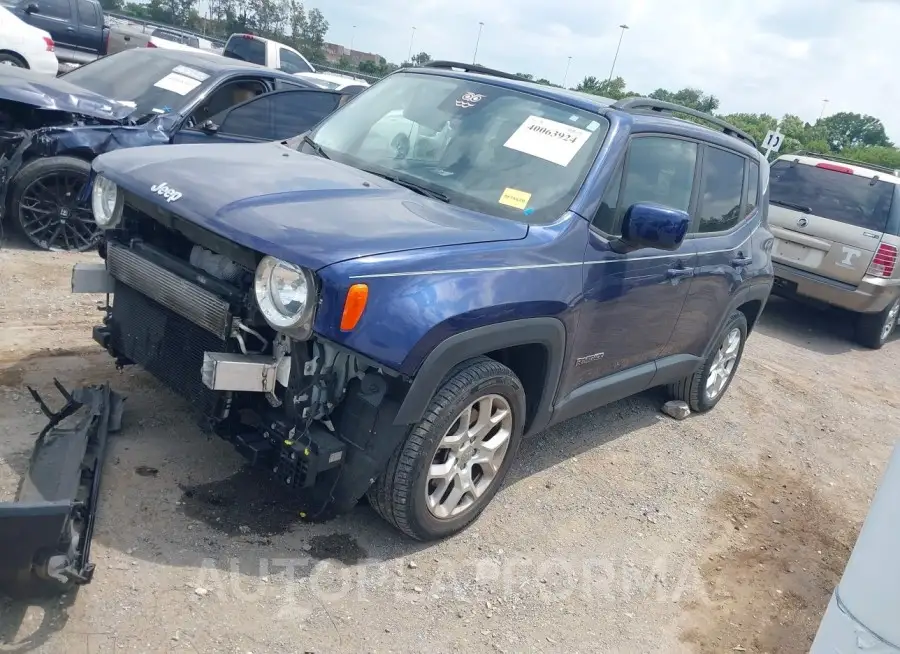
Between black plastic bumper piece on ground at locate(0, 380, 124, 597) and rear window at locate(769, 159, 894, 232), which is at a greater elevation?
rear window at locate(769, 159, 894, 232)

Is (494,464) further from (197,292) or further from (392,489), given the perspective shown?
(197,292)

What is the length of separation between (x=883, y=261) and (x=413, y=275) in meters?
7.30

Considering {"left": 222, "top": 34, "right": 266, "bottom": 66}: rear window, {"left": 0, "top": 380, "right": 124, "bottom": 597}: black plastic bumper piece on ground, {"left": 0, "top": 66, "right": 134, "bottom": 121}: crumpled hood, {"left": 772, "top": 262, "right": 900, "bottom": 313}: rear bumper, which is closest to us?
{"left": 0, "top": 380, "right": 124, "bottom": 597}: black plastic bumper piece on ground

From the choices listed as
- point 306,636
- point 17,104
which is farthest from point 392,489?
point 17,104

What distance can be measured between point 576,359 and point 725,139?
6.89 feet

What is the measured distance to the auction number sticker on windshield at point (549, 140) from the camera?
383cm

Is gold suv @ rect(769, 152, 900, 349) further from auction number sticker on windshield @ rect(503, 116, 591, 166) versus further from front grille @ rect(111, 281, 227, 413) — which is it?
front grille @ rect(111, 281, 227, 413)

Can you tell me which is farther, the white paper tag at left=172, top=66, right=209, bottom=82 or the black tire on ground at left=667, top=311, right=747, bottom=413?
the white paper tag at left=172, top=66, right=209, bottom=82

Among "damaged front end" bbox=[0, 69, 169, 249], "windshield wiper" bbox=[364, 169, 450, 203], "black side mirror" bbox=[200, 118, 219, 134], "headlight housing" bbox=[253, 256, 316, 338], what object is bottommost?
"damaged front end" bbox=[0, 69, 169, 249]

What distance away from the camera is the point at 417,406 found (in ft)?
9.82

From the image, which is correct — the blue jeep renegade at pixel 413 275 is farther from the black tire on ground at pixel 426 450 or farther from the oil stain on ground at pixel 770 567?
the oil stain on ground at pixel 770 567

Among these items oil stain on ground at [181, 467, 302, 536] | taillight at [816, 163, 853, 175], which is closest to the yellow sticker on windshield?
oil stain on ground at [181, 467, 302, 536]

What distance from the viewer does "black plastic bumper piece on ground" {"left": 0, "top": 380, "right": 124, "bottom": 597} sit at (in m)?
2.50

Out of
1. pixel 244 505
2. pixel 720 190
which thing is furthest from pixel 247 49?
pixel 244 505
